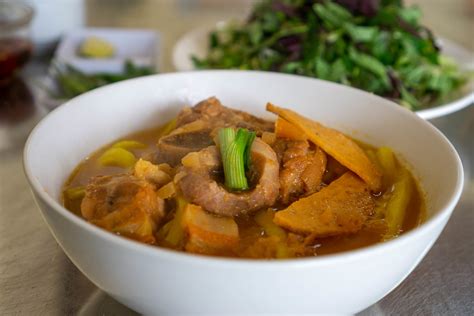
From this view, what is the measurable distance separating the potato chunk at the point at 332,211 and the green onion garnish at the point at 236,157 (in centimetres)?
13

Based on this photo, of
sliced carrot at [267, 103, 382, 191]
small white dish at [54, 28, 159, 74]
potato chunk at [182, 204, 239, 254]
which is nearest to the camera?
potato chunk at [182, 204, 239, 254]

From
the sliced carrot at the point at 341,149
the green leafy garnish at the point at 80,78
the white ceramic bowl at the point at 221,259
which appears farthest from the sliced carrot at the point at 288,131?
the green leafy garnish at the point at 80,78

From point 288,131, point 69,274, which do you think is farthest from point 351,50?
point 69,274

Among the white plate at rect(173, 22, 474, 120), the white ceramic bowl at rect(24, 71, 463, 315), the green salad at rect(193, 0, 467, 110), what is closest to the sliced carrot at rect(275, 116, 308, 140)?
the white ceramic bowl at rect(24, 71, 463, 315)

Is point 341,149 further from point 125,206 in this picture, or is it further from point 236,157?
point 125,206

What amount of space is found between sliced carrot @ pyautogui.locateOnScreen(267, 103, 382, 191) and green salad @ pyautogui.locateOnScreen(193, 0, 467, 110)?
104 cm

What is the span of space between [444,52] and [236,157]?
7.16 feet

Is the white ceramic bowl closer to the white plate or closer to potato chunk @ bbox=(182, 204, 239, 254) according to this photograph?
potato chunk @ bbox=(182, 204, 239, 254)

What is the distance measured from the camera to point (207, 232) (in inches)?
49.1

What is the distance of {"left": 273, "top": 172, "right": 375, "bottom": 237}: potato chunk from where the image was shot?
132cm

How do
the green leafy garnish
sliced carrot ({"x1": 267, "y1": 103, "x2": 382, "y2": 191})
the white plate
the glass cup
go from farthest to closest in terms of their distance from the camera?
the glass cup
the green leafy garnish
the white plate
sliced carrot ({"x1": 267, "y1": 103, "x2": 382, "y2": 191})

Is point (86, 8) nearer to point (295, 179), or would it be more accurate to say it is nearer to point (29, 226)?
point (29, 226)

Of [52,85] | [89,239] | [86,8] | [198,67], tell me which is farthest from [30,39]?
[89,239]

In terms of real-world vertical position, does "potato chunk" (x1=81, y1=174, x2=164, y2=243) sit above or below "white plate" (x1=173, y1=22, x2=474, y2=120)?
above
